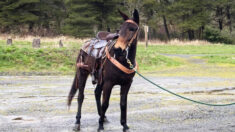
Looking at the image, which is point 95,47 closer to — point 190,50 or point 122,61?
point 122,61

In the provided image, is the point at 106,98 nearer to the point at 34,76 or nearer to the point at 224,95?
the point at 224,95

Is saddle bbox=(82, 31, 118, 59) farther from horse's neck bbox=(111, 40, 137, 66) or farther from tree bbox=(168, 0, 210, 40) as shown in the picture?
tree bbox=(168, 0, 210, 40)

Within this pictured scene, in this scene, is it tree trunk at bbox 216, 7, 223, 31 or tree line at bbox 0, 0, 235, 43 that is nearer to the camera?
tree line at bbox 0, 0, 235, 43

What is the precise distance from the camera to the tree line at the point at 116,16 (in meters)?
51.7

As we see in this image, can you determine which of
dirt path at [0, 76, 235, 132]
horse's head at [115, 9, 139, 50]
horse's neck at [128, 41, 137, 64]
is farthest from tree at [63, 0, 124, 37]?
horse's head at [115, 9, 139, 50]

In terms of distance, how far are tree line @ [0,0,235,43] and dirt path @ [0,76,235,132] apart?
1421 inches

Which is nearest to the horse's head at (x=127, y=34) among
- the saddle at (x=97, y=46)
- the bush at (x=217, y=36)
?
the saddle at (x=97, y=46)

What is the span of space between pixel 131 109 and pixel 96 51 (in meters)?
2.47

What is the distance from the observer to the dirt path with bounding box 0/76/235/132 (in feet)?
24.2

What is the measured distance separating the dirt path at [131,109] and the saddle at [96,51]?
3.77 ft

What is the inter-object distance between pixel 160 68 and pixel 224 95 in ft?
31.3

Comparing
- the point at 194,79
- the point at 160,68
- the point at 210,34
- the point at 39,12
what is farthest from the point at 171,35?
the point at 194,79

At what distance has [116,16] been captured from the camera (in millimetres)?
54500

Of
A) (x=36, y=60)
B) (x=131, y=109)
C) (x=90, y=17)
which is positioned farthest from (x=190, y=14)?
(x=131, y=109)
